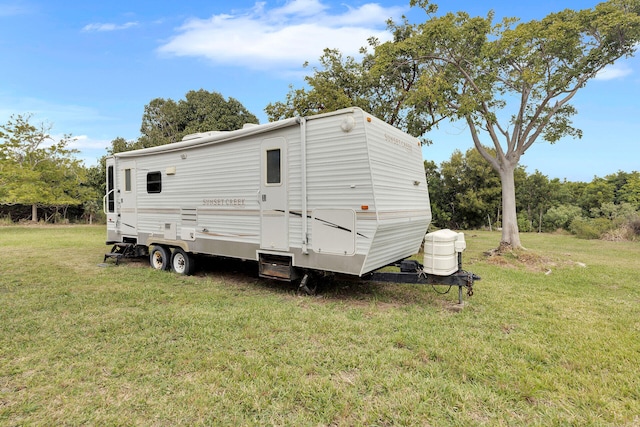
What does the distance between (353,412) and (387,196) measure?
11.0ft

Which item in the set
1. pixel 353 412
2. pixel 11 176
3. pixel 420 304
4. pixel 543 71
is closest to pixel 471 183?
pixel 543 71

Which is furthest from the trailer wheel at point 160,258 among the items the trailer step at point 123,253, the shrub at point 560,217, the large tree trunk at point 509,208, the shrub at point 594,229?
the shrub at point 560,217

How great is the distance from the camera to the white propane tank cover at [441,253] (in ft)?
17.4

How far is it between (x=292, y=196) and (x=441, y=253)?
8.42ft

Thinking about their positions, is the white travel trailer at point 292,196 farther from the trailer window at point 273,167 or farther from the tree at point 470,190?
the tree at point 470,190

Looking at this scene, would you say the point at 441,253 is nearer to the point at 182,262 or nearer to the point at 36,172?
the point at 182,262

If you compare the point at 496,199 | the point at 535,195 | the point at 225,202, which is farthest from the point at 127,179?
the point at 535,195

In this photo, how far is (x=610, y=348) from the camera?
12.9 feet

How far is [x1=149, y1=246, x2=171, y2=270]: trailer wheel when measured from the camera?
8219 mm

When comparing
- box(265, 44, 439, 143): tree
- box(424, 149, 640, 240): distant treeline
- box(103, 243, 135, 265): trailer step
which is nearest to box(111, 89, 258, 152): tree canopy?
box(265, 44, 439, 143): tree

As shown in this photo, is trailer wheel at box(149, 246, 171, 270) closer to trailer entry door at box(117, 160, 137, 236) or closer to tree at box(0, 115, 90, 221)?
trailer entry door at box(117, 160, 137, 236)

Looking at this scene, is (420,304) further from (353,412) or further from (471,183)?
(471,183)

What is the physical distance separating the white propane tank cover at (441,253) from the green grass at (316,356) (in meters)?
0.62

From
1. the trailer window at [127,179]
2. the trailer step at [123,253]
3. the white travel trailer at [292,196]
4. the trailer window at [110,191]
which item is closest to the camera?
the white travel trailer at [292,196]
